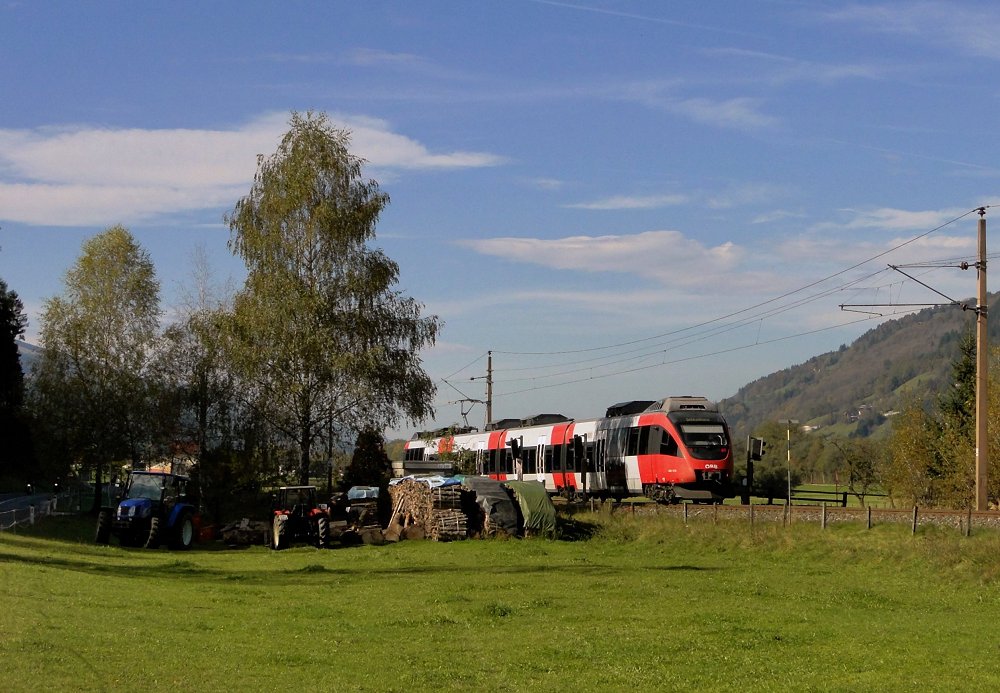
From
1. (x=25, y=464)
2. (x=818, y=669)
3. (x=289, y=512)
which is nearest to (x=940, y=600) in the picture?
(x=818, y=669)

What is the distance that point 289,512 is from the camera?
42781mm

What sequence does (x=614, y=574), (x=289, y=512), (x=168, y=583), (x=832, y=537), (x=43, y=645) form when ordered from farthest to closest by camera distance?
1. (x=289, y=512)
2. (x=832, y=537)
3. (x=614, y=574)
4. (x=168, y=583)
5. (x=43, y=645)

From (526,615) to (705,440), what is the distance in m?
24.0

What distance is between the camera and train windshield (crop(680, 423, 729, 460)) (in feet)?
151

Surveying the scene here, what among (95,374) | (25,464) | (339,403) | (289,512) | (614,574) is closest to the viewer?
(614,574)

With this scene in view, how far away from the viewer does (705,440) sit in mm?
46469

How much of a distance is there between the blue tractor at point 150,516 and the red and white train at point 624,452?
50.2ft

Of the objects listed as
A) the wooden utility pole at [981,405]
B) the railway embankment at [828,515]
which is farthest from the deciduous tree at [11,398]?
the wooden utility pole at [981,405]

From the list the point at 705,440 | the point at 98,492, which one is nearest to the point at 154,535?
the point at 98,492

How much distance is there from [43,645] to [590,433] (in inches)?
1586

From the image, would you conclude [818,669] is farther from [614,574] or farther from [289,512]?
[289,512]

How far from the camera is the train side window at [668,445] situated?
1834 inches

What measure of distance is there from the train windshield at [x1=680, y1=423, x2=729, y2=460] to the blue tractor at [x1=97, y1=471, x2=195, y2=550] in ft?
62.9

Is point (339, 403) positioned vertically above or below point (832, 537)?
above
